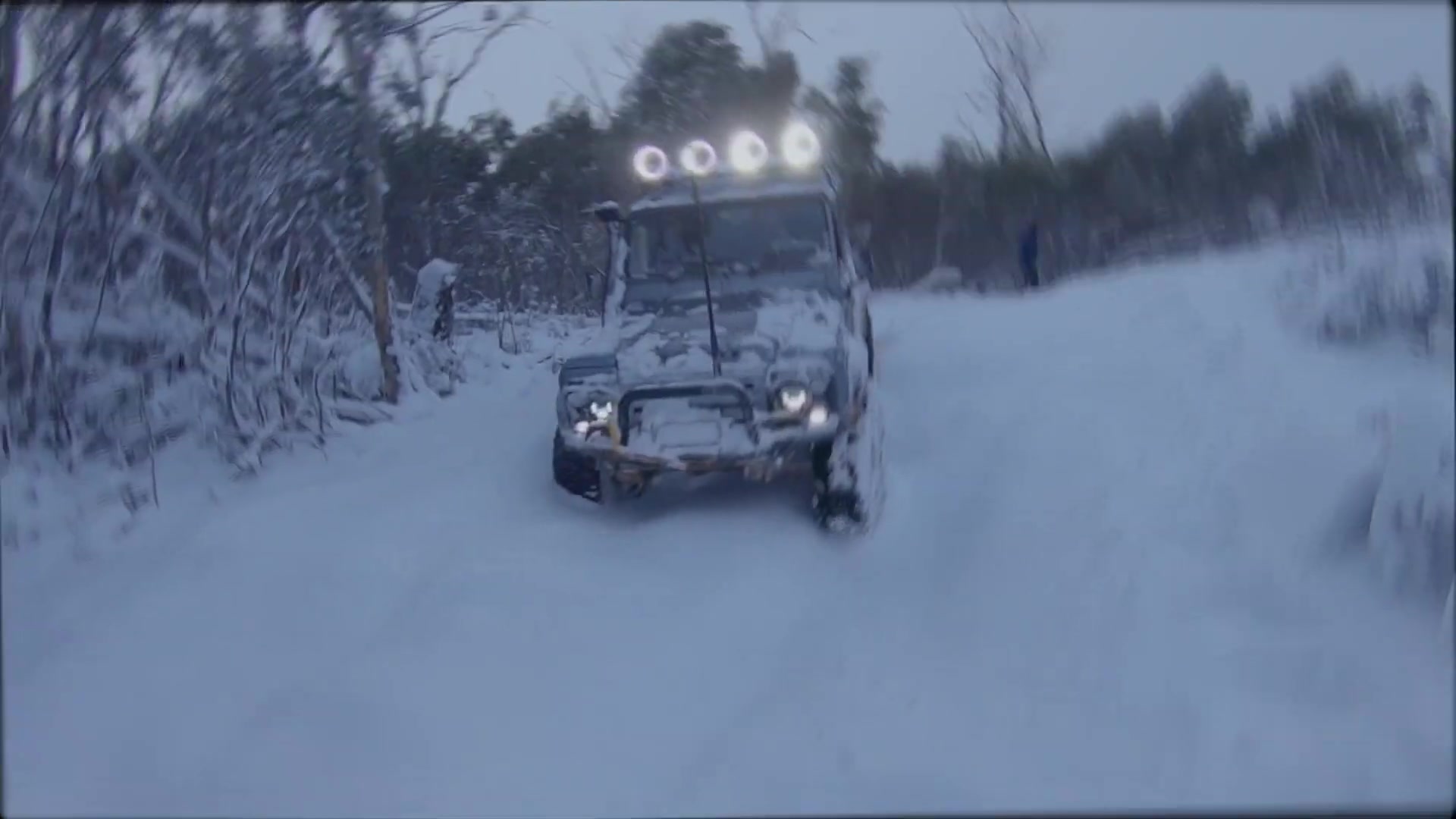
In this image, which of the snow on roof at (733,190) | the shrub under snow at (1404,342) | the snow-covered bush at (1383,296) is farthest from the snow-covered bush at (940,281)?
the snow on roof at (733,190)

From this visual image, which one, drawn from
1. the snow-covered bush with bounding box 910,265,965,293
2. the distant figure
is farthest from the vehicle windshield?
the distant figure

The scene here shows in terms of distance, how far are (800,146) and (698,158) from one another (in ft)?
1.91

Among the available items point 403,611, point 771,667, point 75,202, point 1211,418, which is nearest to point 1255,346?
point 1211,418

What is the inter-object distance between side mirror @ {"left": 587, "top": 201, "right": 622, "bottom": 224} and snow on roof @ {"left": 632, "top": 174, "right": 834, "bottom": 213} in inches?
3.6

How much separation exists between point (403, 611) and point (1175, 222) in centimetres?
1119

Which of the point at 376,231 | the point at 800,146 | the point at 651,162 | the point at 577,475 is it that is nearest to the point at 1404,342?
the point at 800,146

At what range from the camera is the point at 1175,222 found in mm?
14102

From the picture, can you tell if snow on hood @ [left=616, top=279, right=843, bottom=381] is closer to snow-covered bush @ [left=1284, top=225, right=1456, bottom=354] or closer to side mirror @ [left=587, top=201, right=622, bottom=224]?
side mirror @ [left=587, top=201, right=622, bottom=224]

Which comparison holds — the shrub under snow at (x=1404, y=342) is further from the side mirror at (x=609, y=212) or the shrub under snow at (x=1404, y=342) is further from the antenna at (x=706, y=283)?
the side mirror at (x=609, y=212)

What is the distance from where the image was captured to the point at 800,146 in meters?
7.34

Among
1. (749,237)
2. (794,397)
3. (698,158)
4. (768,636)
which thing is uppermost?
(698,158)

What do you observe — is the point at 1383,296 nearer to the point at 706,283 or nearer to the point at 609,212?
the point at 706,283

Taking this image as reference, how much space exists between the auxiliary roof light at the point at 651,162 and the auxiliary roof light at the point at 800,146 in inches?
27.5

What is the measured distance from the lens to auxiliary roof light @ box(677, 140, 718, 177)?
22.2 feet
